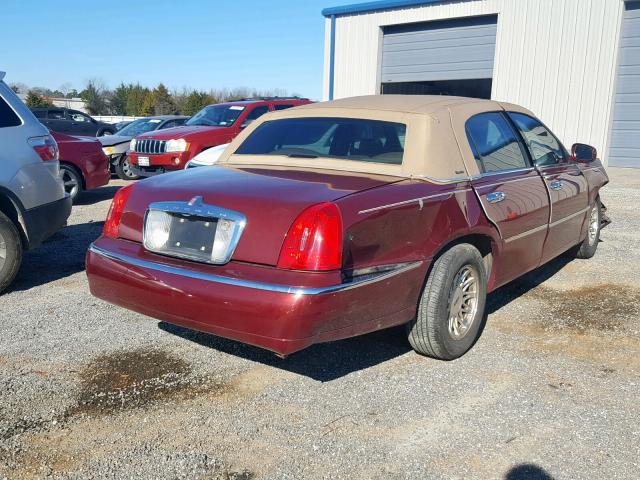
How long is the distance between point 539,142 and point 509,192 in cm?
112

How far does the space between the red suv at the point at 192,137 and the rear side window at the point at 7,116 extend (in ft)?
17.4

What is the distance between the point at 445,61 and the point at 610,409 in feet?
55.2

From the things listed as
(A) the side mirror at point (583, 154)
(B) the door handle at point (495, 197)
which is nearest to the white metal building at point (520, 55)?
(A) the side mirror at point (583, 154)

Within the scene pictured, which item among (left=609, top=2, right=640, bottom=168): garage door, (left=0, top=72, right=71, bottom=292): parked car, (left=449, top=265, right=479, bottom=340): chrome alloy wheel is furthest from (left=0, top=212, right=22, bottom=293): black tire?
(left=609, top=2, right=640, bottom=168): garage door

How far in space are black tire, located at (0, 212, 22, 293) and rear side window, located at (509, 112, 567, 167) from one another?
161 inches

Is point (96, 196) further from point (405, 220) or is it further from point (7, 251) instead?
point (405, 220)

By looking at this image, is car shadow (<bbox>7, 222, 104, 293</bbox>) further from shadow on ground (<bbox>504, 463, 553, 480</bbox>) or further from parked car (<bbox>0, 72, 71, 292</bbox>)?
shadow on ground (<bbox>504, 463, 553, 480</bbox>)

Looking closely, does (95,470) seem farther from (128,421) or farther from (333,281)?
(333,281)

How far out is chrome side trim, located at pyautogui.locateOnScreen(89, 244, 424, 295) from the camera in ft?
9.31

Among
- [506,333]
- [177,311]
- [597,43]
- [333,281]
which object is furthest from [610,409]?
[597,43]

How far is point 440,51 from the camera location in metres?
18.6

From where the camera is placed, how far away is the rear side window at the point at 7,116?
203 inches

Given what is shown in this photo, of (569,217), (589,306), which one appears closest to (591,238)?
(569,217)

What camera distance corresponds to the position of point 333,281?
288 centimetres
